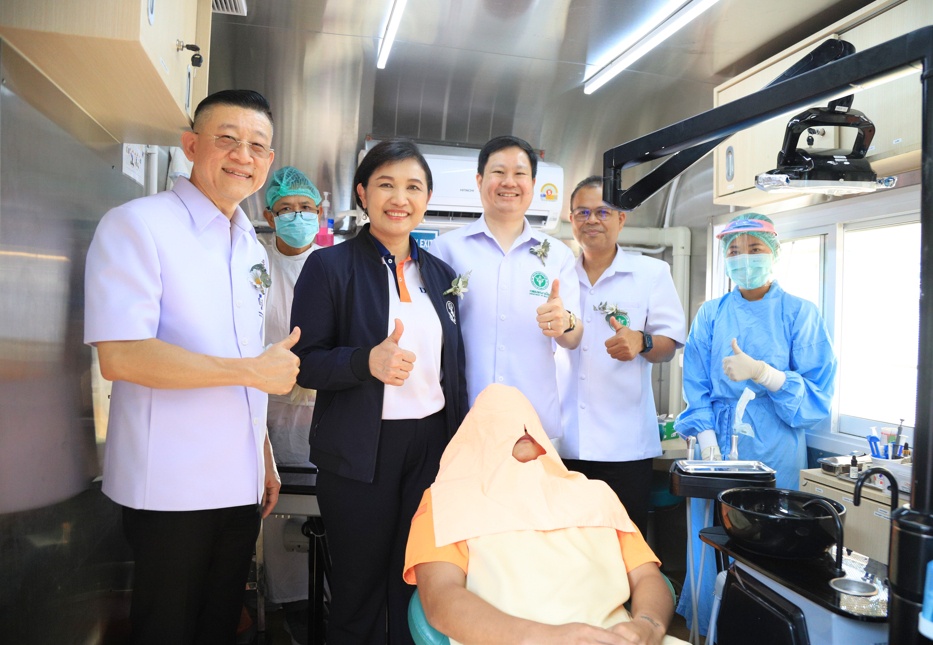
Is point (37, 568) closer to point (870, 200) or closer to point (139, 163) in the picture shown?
point (139, 163)

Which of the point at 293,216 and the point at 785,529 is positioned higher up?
the point at 293,216

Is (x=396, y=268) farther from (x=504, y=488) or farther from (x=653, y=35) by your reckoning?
(x=653, y=35)

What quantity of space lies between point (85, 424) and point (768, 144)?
3.31 metres

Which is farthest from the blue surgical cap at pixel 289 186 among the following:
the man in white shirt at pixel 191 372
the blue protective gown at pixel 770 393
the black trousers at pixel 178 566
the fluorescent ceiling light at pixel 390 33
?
the blue protective gown at pixel 770 393

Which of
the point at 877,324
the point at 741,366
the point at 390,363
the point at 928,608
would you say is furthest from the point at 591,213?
the point at 928,608

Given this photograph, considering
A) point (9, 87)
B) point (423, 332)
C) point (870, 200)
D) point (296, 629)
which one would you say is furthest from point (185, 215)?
point (870, 200)

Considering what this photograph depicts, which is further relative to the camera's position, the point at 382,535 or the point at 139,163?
the point at 139,163

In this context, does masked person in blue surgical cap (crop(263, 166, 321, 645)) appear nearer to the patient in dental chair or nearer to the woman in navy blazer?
the woman in navy blazer

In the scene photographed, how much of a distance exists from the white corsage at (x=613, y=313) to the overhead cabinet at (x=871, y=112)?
0.92 m

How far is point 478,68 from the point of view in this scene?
429 cm

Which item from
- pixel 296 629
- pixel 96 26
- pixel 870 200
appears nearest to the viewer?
pixel 96 26

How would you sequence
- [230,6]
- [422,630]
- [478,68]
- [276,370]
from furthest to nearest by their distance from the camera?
[478,68]
[230,6]
[276,370]
[422,630]

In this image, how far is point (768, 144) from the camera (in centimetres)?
348

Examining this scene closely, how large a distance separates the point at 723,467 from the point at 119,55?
2.23 m
